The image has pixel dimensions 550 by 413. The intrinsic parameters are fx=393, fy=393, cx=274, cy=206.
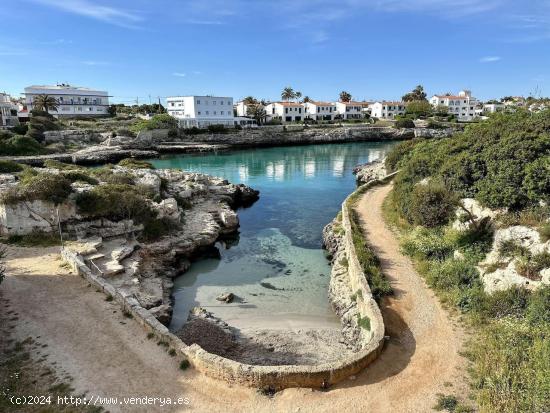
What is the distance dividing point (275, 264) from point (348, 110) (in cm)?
12143

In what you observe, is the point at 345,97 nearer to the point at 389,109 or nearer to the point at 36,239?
the point at 389,109

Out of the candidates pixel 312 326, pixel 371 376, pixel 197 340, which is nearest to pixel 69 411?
pixel 197 340

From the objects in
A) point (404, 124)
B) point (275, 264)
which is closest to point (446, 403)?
point (275, 264)

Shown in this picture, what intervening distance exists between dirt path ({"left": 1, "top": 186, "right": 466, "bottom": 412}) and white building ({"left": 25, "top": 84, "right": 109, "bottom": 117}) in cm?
11242

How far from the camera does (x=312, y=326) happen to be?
1831 cm

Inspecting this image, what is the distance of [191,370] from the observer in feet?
39.1

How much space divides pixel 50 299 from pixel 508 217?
20.0m

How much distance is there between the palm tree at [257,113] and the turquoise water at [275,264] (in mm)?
63810

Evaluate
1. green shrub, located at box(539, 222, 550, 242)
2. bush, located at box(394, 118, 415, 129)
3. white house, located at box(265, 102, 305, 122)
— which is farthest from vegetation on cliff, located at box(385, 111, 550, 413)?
white house, located at box(265, 102, 305, 122)

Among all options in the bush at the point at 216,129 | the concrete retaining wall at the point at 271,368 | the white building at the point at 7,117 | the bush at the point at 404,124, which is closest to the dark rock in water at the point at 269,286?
the concrete retaining wall at the point at 271,368

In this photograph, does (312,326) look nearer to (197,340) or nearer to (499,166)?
(197,340)

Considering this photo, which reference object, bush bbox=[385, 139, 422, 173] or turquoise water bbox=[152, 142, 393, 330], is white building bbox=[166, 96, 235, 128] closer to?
turquoise water bbox=[152, 142, 393, 330]

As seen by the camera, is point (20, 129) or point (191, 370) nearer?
point (191, 370)

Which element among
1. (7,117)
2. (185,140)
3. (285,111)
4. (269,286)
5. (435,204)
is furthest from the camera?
(285,111)
